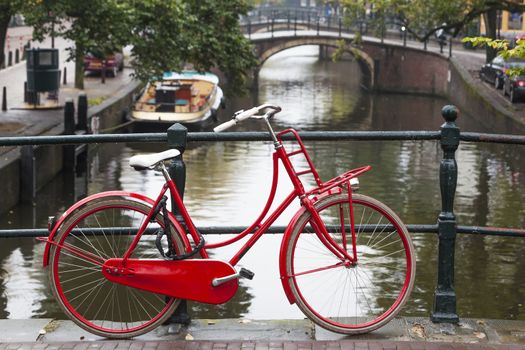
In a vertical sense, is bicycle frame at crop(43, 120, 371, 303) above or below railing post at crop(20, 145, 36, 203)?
above

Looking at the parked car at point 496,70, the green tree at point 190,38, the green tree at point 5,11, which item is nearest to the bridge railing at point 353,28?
the parked car at point 496,70

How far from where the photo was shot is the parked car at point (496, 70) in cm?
3647

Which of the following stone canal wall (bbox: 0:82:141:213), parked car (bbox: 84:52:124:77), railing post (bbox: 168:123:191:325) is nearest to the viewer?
railing post (bbox: 168:123:191:325)

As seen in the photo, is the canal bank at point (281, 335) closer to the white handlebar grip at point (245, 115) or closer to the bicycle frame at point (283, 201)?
the bicycle frame at point (283, 201)

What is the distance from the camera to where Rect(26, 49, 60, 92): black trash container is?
27.9 meters

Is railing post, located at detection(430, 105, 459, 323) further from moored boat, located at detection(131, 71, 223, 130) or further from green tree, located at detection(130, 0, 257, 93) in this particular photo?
moored boat, located at detection(131, 71, 223, 130)

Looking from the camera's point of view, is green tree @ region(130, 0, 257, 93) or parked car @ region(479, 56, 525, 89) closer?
green tree @ region(130, 0, 257, 93)

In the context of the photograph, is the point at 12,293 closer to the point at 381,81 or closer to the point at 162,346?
the point at 162,346

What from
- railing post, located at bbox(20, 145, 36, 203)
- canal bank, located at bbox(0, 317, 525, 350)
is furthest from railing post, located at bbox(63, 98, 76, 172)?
canal bank, located at bbox(0, 317, 525, 350)

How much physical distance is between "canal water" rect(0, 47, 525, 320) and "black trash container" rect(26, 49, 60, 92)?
2086 mm

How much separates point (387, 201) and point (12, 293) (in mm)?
9843

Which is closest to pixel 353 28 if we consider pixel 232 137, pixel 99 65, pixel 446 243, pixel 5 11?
pixel 99 65

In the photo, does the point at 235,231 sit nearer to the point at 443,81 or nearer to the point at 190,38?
the point at 190,38

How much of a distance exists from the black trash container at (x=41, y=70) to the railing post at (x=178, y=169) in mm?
22909
